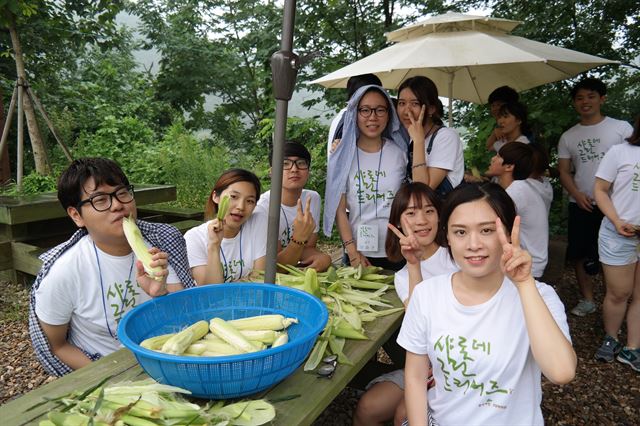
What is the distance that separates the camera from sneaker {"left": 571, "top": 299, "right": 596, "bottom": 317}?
4.45 meters

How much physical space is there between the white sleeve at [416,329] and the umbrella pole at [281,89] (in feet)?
2.07

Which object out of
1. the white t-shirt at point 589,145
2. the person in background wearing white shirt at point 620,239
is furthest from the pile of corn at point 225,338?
the white t-shirt at point 589,145

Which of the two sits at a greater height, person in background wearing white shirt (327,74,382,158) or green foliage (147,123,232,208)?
person in background wearing white shirt (327,74,382,158)

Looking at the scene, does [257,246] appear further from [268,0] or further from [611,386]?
[268,0]

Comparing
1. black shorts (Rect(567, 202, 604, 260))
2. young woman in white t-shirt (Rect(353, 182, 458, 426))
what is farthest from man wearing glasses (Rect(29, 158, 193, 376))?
black shorts (Rect(567, 202, 604, 260))

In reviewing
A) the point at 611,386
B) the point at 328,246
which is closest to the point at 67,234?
the point at 328,246

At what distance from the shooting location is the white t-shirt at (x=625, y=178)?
3.32 m

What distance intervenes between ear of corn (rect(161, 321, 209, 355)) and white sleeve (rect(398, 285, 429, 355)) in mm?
777

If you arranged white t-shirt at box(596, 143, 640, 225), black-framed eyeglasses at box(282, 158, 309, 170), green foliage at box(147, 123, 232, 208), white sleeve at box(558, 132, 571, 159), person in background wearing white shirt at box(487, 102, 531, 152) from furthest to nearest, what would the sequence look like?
green foliage at box(147, 123, 232, 208) → white sleeve at box(558, 132, 571, 159) → person in background wearing white shirt at box(487, 102, 531, 152) → white t-shirt at box(596, 143, 640, 225) → black-framed eyeglasses at box(282, 158, 309, 170)

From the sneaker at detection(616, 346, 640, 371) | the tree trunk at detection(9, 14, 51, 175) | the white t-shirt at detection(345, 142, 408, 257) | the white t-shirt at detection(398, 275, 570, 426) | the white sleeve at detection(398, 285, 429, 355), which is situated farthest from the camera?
the tree trunk at detection(9, 14, 51, 175)

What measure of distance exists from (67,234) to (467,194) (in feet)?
17.6

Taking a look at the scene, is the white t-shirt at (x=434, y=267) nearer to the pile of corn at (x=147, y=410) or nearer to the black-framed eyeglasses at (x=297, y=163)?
the black-framed eyeglasses at (x=297, y=163)

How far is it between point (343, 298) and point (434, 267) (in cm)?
52

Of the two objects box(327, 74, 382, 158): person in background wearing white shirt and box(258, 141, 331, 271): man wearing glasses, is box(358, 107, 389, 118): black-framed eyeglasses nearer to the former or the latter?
box(327, 74, 382, 158): person in background wearing white shirt
